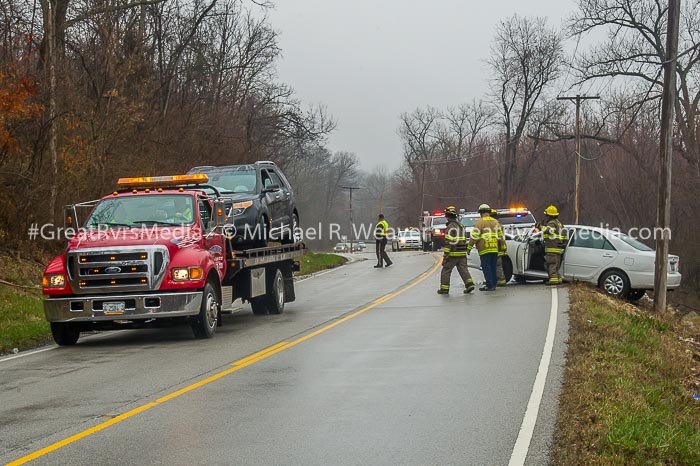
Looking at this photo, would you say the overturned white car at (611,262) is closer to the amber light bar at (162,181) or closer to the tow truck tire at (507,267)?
the tow truck tire at (507,267)

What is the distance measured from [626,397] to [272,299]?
9.54m

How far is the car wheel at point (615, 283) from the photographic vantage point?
19766 millimetres

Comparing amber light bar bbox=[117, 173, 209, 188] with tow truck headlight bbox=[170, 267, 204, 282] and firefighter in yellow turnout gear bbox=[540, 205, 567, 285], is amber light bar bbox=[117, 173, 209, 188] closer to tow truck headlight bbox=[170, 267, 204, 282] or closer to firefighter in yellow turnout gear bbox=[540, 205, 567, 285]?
tow truck headlight bbox=[170, 267, 204, 282]

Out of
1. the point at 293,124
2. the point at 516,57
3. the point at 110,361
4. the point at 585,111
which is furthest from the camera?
the point at 516,57

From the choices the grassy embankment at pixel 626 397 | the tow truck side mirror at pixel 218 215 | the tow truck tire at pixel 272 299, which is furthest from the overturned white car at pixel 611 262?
the tow truck side mirror at pixel 218 215

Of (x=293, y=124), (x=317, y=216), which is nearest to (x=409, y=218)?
(x=317, y=216)

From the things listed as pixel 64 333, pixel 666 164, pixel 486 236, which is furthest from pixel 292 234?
pixel 666 164

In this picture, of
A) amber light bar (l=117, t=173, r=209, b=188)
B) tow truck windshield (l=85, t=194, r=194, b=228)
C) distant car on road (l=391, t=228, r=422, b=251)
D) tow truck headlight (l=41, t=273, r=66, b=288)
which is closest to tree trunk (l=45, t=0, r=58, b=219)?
amber light bar (l=117, t=173, r=209, b=188)

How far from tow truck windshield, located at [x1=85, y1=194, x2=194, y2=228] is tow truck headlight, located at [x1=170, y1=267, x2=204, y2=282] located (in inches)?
43.8

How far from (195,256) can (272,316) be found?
4.26m

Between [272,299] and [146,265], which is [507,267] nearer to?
[272,299]

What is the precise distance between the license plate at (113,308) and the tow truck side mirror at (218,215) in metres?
2.29

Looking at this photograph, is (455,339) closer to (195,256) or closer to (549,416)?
(195,256)

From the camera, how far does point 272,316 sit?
1614cm
